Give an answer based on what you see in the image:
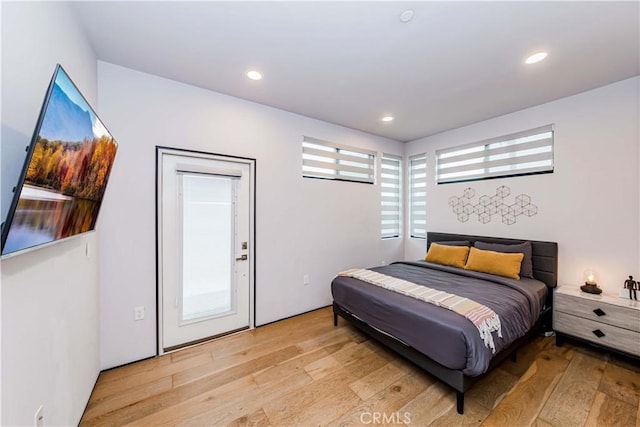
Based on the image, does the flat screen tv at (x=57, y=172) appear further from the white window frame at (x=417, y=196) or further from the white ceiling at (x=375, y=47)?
the white window frame at (x=417, y=196)

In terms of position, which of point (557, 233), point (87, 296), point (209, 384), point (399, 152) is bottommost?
point (209, 384)

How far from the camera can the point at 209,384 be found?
2.09 meters

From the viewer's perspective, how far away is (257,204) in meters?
3.08

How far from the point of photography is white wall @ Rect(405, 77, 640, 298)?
8.38 ft

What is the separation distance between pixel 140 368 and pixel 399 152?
4.69m

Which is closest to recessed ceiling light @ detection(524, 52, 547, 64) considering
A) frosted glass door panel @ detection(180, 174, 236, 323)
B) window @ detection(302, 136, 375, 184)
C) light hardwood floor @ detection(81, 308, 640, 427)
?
window @ detection(302, 136, 375, 184)

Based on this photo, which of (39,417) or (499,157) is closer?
(39,417)

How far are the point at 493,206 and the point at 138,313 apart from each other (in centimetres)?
447

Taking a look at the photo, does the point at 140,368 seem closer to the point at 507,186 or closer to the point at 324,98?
the point at 324,98

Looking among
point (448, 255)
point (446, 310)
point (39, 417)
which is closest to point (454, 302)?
point (446, 310)

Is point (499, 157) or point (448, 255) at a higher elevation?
point (499, 157)

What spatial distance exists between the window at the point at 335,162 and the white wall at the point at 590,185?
191 cm

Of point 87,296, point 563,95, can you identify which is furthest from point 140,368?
point 563,95

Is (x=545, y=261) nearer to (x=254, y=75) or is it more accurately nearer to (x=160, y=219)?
(x=254, y=75)
